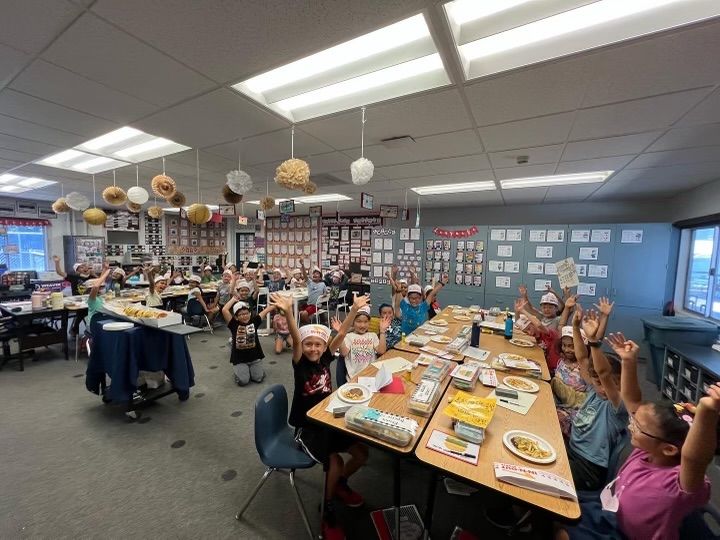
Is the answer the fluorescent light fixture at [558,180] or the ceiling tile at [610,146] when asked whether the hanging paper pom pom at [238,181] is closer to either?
the ceiling tile at [610,146]

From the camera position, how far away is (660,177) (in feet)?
12.6

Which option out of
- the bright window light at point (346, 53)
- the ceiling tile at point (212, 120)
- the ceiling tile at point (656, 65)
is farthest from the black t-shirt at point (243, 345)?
the ceiling tile at point (656, 65)

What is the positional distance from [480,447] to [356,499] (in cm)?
105

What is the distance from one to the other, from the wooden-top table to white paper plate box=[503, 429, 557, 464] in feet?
0.06

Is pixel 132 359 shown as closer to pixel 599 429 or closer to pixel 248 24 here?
pixel 248 24

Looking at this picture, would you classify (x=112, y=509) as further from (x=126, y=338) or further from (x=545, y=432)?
(x=545, y=432)

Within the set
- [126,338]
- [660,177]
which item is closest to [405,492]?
[126,338]

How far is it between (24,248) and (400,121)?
10564 mm

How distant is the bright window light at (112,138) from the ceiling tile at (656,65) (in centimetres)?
368

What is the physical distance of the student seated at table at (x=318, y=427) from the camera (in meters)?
1.76

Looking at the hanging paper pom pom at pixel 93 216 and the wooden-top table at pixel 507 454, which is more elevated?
the hanging paper pom pom at pixel 93 216

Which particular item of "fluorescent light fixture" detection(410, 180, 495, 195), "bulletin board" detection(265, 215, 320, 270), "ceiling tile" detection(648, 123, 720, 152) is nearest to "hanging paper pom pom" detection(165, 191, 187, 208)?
"fluorescent light fixture" detection(410, 180, 495, 195)

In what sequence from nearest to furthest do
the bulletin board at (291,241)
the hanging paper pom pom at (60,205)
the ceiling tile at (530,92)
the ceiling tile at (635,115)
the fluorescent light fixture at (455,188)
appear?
the ceiling tile at (530,92) → the ceiling tile at (635,115) → the hanging paper pom pom at (60,205) → the fluorescent light fixture at (455,188) → the bulletin board at (291,241)

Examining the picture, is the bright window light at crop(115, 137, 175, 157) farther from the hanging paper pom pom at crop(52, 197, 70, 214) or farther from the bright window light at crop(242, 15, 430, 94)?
the hanging paper pom pom at crop(52, 197, 70, 214)
